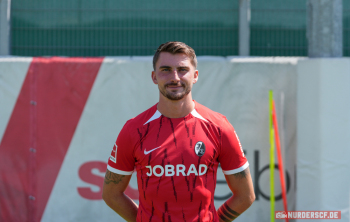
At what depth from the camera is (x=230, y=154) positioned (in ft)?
7.45

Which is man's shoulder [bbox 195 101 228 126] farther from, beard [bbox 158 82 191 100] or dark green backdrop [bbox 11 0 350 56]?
dark green backdrop [bbox 11 0 350 56]

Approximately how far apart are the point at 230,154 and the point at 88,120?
3.37 meters

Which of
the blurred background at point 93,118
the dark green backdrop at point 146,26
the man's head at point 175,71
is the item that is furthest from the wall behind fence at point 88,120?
the man's head at point 175,71

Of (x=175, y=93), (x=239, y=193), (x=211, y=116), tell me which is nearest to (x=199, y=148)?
(x=211, y=116)

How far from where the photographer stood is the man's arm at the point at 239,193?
2.35 meters

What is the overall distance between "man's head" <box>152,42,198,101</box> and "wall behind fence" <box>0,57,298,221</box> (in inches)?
119

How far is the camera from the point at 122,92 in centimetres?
525

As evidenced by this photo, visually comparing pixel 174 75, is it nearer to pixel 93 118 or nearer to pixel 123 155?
pixel 123 155

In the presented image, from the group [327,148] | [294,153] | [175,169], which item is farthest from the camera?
[294,153]

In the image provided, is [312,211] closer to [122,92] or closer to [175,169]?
[122,92]

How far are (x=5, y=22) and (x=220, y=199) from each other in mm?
5375

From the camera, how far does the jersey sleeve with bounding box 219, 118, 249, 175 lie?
2256 millimetres

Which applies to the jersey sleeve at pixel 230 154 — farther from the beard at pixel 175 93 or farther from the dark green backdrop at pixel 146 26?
the dark green backdrop at pixel 146 26

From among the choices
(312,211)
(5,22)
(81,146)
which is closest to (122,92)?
(81,146)
